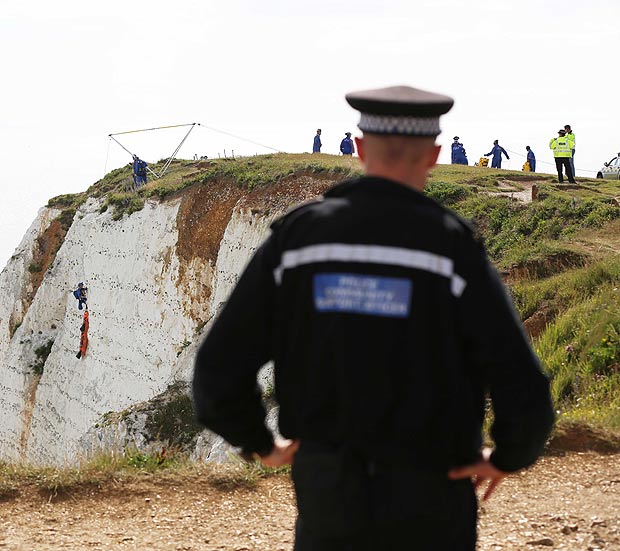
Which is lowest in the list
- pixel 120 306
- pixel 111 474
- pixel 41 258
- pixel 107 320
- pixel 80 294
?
pixel 111 474

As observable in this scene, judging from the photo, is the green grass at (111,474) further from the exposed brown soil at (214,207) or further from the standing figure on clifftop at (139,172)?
the standing figure on clifftop at (139,172)

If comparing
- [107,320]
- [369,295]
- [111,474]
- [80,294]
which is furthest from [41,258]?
[369,295]

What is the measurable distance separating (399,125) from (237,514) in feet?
14.2

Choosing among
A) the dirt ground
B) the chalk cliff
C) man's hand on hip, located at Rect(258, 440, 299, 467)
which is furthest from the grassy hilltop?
man's hand on hip, located at Rect(258, 440, 299, 467)

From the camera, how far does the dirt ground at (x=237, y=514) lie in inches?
225

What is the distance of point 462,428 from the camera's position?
102 inches

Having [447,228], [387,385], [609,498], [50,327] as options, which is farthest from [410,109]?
[50,327]

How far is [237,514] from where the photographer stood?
632 cm

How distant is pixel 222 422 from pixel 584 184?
22897 mm

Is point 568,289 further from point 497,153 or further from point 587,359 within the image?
point 497,153

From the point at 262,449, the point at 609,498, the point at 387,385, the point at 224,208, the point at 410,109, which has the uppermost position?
the point at 224,208

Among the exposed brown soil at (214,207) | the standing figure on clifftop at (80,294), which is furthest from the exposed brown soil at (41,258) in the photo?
the exposed brown soil at (214,207)

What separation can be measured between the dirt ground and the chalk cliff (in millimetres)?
13386

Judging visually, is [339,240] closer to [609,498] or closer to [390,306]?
[390,306]
